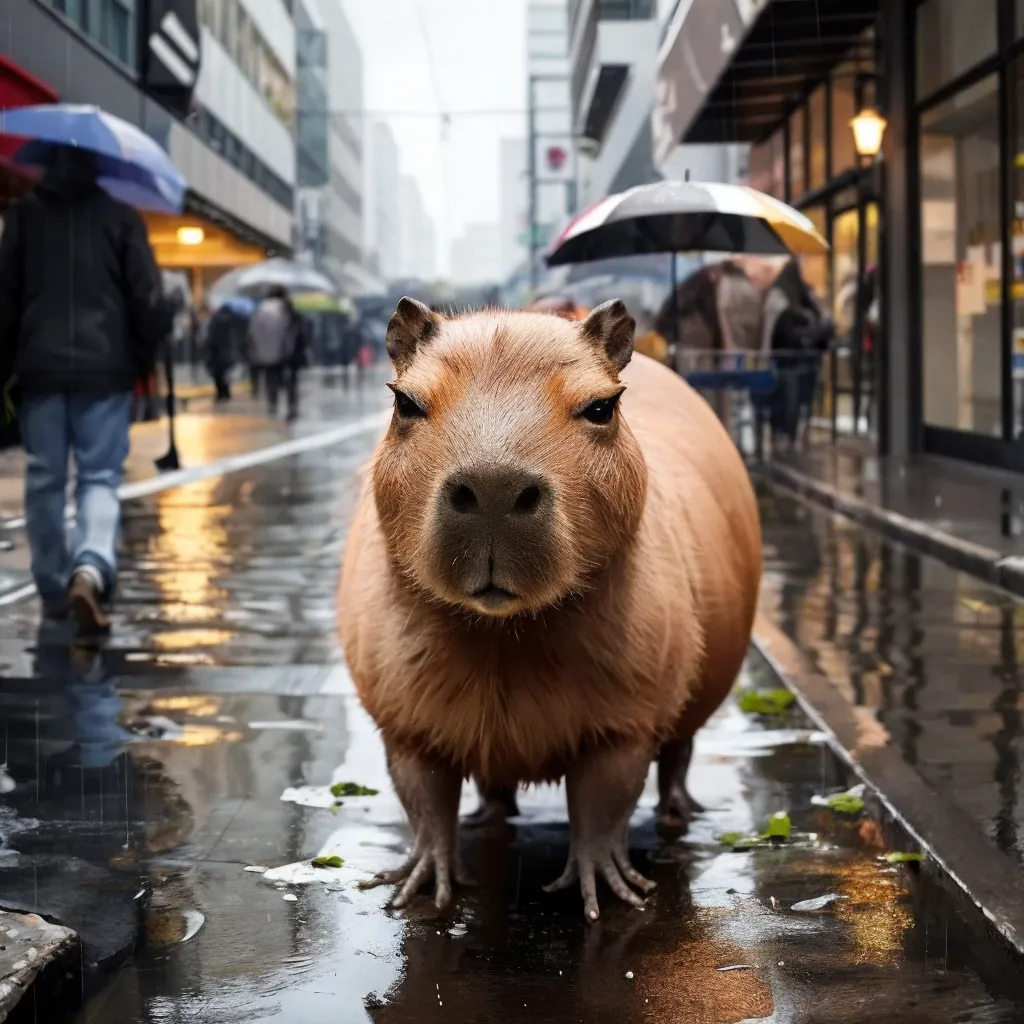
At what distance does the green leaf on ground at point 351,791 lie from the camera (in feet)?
18.2

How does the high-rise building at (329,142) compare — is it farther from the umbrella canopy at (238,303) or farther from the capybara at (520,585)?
the capybara at (520,585)

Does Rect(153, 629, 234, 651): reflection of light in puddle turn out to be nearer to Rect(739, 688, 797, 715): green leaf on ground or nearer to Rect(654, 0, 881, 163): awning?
Rect(739, 688, 797, 715): green leaf on ground

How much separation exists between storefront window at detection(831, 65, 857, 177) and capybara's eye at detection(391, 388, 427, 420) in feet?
47.4

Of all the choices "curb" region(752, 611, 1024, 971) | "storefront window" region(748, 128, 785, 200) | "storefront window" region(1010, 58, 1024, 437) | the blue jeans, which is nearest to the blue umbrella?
the blue jeans

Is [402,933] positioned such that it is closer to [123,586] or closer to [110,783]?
[110,783]

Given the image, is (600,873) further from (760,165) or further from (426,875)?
(760,165)

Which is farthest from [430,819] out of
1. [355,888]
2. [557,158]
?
[557,158]

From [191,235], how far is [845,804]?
37631 mm

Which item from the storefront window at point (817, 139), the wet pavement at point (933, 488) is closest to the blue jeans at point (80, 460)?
the wet pavement at point (933, 488)

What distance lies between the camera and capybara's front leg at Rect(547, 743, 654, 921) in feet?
14.2

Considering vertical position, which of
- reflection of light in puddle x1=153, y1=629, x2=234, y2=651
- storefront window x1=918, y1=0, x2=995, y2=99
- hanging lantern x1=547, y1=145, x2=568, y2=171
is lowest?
reflection of light in puddle x1=153, y1=629, x2=234, y2=651

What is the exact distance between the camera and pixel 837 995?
12.4 ft

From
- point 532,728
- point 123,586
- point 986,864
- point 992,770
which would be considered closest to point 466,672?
point 532,728

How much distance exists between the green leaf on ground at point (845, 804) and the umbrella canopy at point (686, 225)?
263 centimetres
